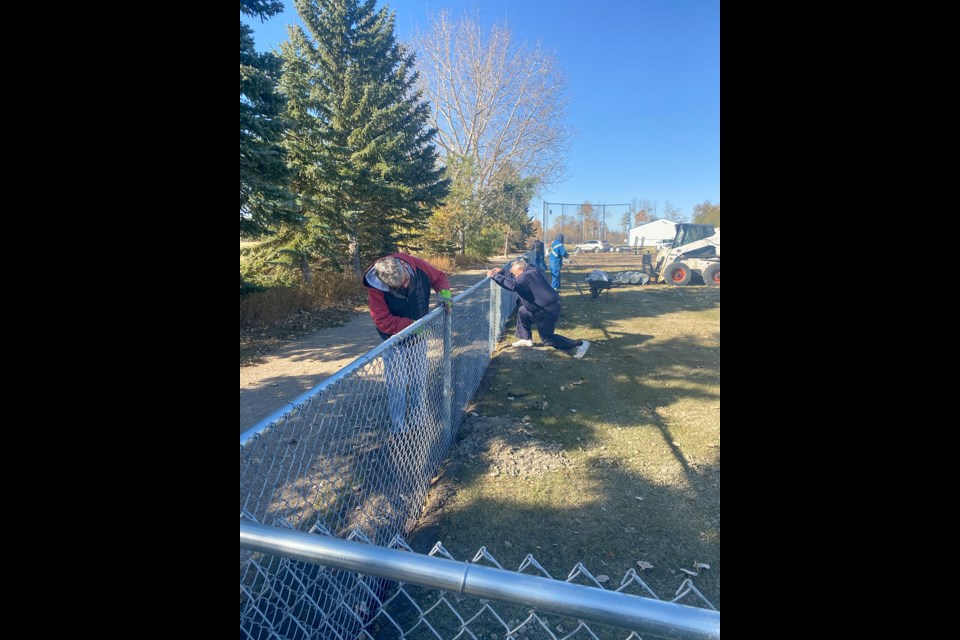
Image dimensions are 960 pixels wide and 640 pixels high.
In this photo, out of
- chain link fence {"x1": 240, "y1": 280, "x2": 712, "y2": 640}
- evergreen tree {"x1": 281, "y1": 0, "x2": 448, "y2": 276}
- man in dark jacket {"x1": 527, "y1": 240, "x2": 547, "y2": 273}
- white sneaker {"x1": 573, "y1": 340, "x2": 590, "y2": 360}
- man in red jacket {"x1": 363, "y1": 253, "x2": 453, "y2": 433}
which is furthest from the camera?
man in dark jacket {"x1": 527, "y1": 240, "x2": 547, "y2": 273}

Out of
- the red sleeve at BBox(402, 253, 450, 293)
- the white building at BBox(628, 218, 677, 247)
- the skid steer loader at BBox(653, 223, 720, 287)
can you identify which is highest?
the white building at BBox(628, 218, 677, 247)

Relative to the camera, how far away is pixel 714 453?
4027 mm

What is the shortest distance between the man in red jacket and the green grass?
81cm

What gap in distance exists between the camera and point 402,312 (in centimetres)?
457

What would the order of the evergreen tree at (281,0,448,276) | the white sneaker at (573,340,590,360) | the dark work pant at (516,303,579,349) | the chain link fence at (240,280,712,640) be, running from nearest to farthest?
the chain link fence at (240,280,712,640)
the white sneaker at (573,340,590,360)
the dark work pant at (516,303,579,349)
the evergreen tree at (281,0,448,276)

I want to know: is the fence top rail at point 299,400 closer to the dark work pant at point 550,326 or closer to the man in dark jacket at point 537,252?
the dark work pant at point 550,326

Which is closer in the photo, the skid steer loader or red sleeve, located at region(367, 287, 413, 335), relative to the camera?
red sleeve, located at region(367, 287, 413, 335)

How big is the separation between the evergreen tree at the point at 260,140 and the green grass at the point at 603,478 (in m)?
4.75

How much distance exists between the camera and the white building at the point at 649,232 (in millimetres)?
27559

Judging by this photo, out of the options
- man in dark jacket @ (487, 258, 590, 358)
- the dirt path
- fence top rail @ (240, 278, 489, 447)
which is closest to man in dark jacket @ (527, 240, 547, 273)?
the dirt path

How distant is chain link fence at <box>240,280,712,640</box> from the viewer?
1.81 m

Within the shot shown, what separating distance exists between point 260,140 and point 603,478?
7.55 meters

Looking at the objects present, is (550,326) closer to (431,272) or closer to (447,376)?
(431,272)

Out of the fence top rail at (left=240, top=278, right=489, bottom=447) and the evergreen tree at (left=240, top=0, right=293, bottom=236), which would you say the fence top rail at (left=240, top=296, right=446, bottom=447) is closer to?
the fence top rail at (left=240, top=278, right=489, bottom=447)
